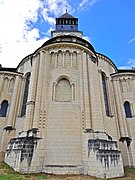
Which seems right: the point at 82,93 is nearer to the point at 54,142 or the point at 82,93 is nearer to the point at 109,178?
the point at 54,142

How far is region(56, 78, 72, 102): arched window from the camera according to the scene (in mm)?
17156

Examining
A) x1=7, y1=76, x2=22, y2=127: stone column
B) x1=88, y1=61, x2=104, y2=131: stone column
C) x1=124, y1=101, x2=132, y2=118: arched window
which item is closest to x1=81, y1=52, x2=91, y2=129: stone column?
x1=88, y1=61, x2=104, y2=131: stone column

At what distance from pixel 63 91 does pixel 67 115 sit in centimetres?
288

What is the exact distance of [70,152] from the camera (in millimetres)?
14250

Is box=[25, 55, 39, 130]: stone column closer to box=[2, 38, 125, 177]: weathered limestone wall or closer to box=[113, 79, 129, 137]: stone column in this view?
box=[2, 38, 125, 177]: weathered limestone wall

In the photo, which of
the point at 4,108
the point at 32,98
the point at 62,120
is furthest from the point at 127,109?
the point at 4,108

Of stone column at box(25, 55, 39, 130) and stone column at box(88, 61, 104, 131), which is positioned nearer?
stone column at box(88, 61, 104, 131)

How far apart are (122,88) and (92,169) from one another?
595 inches

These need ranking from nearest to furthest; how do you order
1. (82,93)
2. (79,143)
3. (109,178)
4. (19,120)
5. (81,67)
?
(109,178) < (79,143) < (82,93) < (81,67) < (19,120)

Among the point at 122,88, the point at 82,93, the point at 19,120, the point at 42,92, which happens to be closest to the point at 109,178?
the point at 82,93

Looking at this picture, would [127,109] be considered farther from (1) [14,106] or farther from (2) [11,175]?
(2) [11,175]

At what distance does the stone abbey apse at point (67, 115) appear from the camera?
13.7 metres

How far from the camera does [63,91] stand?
57.8ft

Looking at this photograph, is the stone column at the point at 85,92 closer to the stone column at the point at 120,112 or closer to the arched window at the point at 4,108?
the stone column at the point at 120,112
